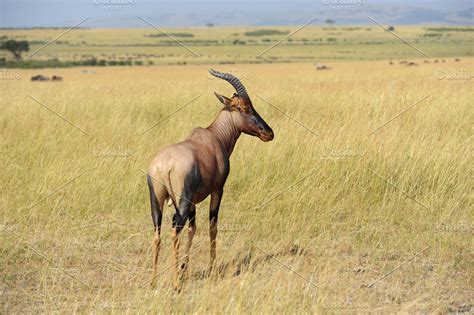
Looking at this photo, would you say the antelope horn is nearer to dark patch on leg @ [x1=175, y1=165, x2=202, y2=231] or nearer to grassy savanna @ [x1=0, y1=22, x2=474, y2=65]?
dark patch on leg @ [x1=175, y1=165, x2=202, y2=231]

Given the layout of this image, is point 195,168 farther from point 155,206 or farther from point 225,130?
point 225,130

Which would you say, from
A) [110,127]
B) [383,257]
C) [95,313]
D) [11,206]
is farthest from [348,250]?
[110,127]

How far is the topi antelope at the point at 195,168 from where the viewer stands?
5.43 m

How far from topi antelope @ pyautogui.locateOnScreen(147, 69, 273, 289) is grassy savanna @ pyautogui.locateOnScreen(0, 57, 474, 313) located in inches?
21.0

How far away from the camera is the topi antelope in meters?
5.43

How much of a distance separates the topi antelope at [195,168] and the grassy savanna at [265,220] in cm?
53

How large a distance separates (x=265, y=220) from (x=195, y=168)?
2301mm

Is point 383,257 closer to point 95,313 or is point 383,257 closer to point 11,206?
point 95,313

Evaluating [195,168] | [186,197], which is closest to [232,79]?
[195,168]

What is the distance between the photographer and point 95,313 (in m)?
5.15

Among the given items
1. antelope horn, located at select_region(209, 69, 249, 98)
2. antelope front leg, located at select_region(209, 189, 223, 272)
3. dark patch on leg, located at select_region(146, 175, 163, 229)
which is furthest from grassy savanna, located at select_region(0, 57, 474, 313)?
antelope horn, located at select_region(209, 69, 249, 98)

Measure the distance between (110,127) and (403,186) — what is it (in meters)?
5.46

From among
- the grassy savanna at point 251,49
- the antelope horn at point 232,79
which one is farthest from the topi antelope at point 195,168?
the grassy savanna at point 251,49

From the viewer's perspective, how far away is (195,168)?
5508 mm
